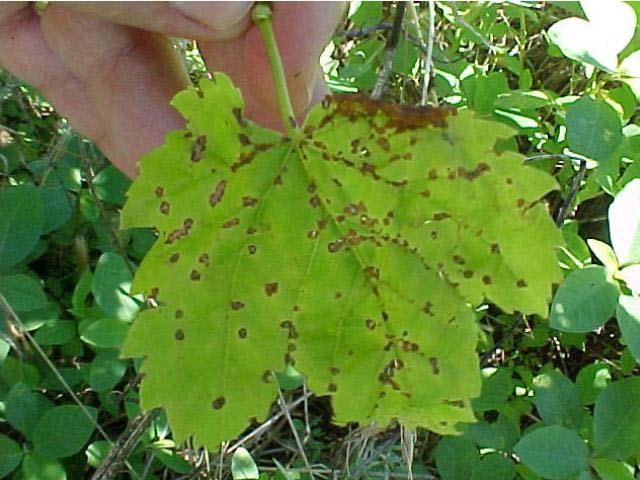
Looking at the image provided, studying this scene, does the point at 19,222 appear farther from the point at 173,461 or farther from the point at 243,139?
the point at 243,139

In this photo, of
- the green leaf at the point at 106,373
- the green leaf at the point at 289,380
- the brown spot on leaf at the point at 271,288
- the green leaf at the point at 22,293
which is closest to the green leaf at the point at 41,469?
the green leaf at the point at 106,373

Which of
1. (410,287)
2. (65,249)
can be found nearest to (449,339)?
(410,287)

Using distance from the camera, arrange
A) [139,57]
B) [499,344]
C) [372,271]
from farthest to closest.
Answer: [499,344], [139,57], [372,271]

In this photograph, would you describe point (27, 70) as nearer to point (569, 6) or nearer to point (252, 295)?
point (252, 295)

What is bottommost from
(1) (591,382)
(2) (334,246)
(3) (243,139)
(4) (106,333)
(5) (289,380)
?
(1) (591,382)

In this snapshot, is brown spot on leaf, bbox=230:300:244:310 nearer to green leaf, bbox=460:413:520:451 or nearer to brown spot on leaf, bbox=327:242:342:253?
brown spot on leaf, bbox=327:242:342:253

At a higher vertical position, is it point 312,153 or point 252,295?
point 312,153

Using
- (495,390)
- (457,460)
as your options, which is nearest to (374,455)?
(457,460)
